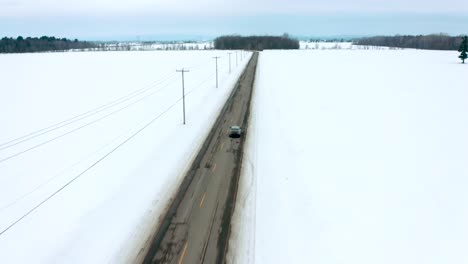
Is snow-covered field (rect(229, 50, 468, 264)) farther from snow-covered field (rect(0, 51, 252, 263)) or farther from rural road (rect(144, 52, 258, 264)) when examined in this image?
snow-covered field (rect(0, 51, 252, 263))

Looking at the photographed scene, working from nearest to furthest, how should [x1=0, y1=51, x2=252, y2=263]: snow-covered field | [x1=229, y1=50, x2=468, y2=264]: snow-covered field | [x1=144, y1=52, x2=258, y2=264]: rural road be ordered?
1. [x1=144, y1=52, x2=258, y2=264]: rural road
2. [x1=229, y1=50, x2=468, y2=264]: snow-covered field
3. [x1=0, y1=51, x2=252, y2=263]: snow-covered field

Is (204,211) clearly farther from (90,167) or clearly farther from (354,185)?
(90,167)

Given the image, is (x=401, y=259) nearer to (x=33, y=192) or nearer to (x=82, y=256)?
(x=82, y=256)

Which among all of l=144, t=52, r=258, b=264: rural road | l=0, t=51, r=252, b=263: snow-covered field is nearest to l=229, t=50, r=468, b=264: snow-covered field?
l=144, t=52, r=258, b=264: rural road

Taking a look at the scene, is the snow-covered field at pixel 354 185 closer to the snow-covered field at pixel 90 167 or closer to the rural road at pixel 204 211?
the rural road at pixel 204 211

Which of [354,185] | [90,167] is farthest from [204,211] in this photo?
[90,167]

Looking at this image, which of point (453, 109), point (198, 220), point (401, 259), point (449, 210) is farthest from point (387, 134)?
point (198, 220)
